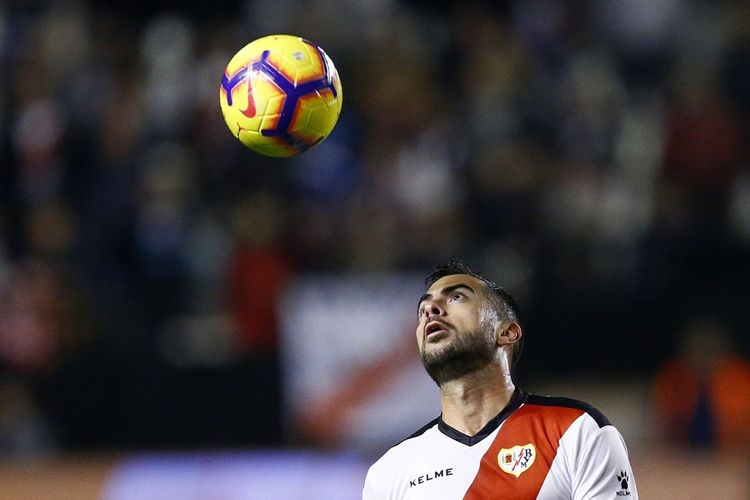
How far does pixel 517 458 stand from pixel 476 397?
1.29 ft

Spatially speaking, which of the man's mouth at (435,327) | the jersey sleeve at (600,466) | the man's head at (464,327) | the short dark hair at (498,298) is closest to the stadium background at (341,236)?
the short dark hair at (498,298)

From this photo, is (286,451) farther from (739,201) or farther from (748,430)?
(739,201)

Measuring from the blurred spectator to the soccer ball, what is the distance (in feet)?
17.1

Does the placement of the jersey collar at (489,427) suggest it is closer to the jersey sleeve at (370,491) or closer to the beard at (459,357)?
the beard at (459,357)

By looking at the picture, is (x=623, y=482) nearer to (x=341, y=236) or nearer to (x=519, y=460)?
(x=519, y=460)

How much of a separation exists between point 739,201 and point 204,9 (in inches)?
248

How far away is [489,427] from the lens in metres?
5.76

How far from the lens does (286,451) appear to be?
34.8 ft

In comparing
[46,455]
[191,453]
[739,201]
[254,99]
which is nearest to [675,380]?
[739,201]

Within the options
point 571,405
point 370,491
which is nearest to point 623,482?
point 571,405

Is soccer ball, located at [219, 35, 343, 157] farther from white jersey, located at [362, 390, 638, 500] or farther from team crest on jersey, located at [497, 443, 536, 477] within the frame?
team crest on jersey, located at [497, 443, 536, 477]

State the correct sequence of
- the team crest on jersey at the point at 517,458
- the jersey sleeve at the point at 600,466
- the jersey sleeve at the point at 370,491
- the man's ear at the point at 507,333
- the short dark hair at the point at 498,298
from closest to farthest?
the jersey sleeve at the point at 600,466 → the team crest on jersey at the point at 517,458 → the jersey sleeve at the point at 370,491 → the man's ear at the point at 507,333 → the short dark hair at the point at 498,298

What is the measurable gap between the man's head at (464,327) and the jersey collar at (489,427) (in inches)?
7.4

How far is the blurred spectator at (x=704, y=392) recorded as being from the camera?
10648 mm
